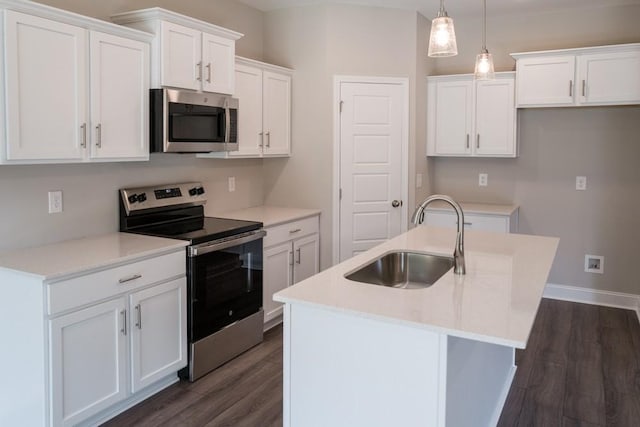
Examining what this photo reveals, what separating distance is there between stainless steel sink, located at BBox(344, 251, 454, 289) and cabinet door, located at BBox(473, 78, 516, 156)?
2455 mm

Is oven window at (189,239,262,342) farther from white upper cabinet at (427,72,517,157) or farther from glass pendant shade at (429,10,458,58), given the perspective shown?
white upper cabinet at (427,72,517,157)

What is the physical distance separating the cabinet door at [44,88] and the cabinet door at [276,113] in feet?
5.86

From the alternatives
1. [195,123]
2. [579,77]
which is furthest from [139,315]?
[579,77]

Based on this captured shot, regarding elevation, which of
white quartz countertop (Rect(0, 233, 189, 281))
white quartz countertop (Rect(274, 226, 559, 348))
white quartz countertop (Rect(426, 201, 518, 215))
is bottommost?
white quartz countertop (Rect(274, 226, 559, 348))

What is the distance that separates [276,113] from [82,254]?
2254mm

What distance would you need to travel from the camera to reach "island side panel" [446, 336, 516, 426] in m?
1.88

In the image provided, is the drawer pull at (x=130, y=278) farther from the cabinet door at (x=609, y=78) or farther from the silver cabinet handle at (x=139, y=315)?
the cabinet door at (x=609, y=78)

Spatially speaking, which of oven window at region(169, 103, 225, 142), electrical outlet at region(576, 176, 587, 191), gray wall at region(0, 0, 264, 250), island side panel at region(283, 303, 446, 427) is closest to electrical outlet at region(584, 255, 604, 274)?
electrical outlet at region(576, 176, 587, 191)

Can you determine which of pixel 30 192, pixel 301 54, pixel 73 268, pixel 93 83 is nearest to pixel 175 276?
pixel 73 268

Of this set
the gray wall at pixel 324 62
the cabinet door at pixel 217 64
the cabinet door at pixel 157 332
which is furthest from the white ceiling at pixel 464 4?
the cabinet door at pixel 157 332

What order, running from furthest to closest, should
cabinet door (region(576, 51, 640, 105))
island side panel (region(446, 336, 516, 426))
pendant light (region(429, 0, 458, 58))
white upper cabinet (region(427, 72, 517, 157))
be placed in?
white upper cabinet (region(427, 72, 517, 157)), cabinet door (region(576, 51, 640, 105)), pendant light (region(429, 0, 458, 58)), island side panel (region(446, 336, 516, 426))

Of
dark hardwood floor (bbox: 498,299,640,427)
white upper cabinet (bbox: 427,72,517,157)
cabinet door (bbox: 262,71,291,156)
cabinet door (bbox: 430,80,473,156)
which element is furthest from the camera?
cabinet door (bbox: 430,80,473,156)

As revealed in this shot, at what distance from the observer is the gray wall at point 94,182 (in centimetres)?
277

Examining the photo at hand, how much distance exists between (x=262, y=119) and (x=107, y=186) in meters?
1.48
